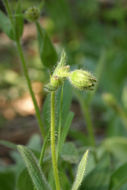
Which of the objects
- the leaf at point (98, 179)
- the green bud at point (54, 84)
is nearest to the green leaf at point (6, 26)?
the green bud at point (54, 84)

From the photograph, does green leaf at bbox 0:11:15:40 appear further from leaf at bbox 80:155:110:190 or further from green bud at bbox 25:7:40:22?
leaf at bbox 80:155:110:190

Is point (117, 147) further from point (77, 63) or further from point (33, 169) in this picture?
point (77, 63)

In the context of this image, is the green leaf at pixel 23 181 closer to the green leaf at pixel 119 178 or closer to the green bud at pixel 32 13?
the green leaf at pixel 119 178

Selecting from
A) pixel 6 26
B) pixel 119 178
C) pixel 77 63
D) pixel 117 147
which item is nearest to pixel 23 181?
pixel 119 178

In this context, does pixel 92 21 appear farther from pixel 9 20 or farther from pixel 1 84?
pixel 9 20

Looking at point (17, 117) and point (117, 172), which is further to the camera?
point (17, 117)

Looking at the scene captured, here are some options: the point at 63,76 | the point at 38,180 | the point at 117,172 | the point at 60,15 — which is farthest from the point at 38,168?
the point at 60,15
